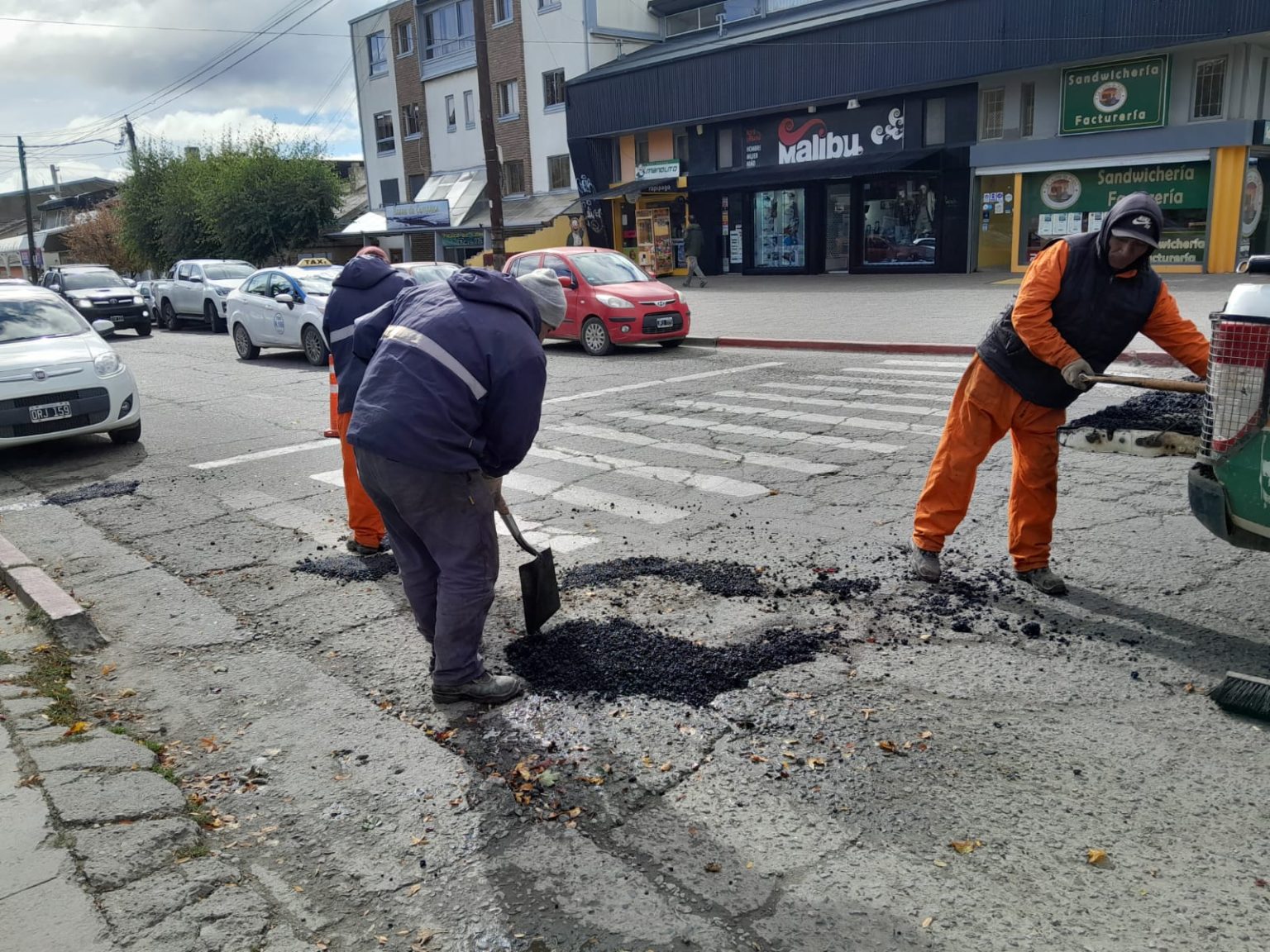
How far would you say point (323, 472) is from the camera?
27.4 feet

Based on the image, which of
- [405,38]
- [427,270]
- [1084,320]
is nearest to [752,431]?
[1084,320]

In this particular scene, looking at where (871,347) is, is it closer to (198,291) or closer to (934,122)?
(934,122)

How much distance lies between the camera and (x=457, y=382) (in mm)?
3648

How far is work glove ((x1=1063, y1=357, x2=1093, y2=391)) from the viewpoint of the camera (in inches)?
177

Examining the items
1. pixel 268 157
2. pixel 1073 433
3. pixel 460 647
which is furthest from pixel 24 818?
pixel 268 157

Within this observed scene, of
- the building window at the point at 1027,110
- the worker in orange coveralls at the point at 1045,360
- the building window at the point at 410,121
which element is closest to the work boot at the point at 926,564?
the worker in orange coveralls at the point at 1045,360

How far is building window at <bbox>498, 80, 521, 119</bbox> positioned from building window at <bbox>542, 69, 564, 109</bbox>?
56.6 inches

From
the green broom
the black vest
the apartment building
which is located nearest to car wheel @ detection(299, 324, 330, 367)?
the black vest

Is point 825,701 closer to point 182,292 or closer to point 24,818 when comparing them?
point 24,818

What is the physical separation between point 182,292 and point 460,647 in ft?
82.0

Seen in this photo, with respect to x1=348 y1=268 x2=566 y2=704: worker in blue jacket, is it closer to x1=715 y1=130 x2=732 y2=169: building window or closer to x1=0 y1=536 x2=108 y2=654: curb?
x1=0 y1=536 x2=108 y2=654: curb

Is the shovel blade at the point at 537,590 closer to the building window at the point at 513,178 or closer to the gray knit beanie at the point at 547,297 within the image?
the gray knit beanie at the point at 547,297

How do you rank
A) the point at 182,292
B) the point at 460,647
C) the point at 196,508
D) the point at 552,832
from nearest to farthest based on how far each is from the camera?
the point at 552,832, the point at 460,647, the point at 196,508, the point at 182,292

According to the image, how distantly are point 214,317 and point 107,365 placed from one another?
1683 centimetres
